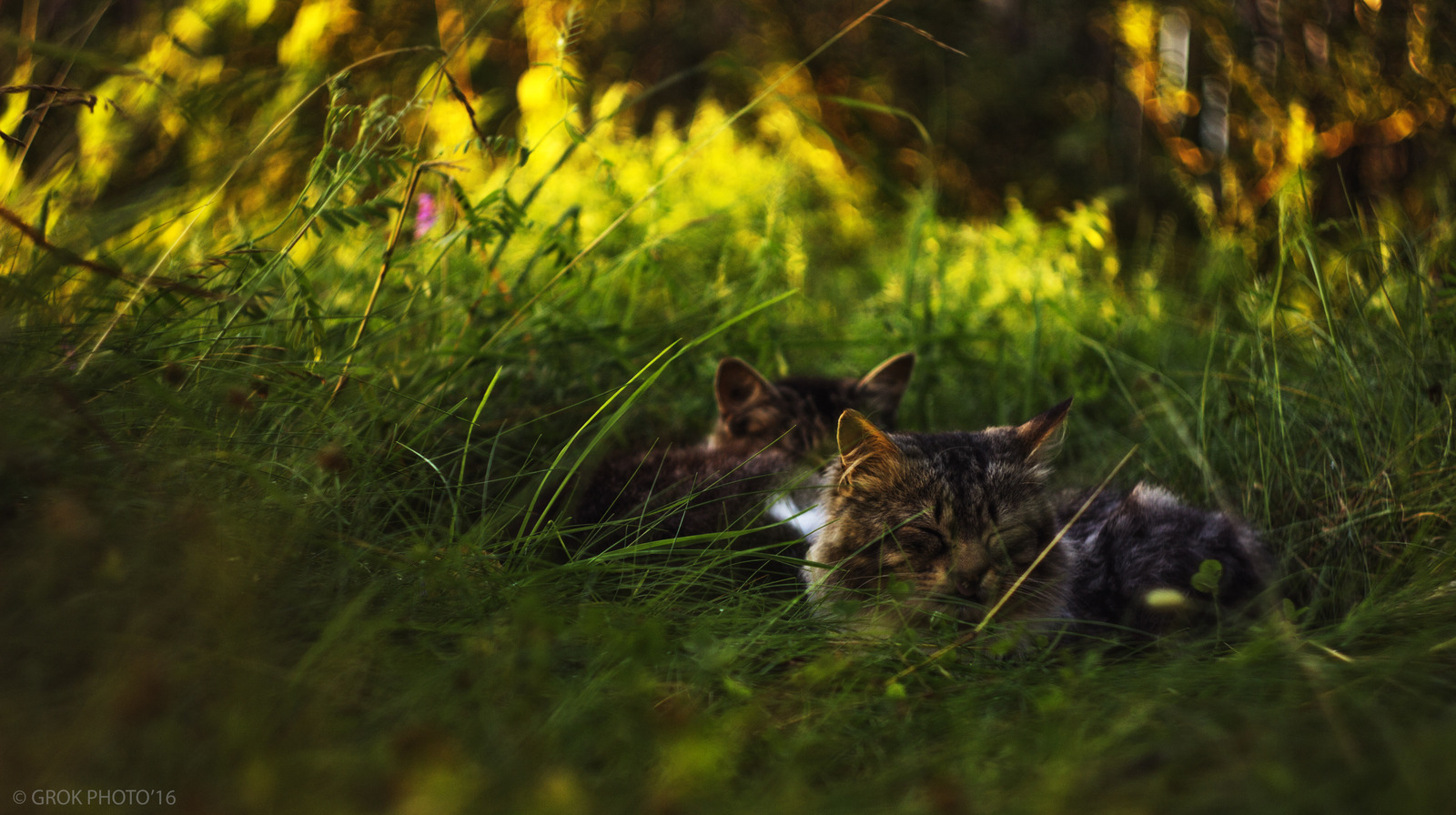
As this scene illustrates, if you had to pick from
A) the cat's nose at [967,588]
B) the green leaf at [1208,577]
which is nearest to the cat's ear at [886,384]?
the cat's nose at [967,588]

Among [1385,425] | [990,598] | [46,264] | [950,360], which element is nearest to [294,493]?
[46,264]

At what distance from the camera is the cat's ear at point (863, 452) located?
2.01 metres

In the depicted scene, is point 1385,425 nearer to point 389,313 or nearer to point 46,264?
point 389,313

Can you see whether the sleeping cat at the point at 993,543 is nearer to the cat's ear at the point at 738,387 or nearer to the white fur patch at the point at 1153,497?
the white fur patch at the point at 1153,497

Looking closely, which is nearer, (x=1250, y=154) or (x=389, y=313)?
(x=389, y=313)

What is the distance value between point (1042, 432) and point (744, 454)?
3.01 ft

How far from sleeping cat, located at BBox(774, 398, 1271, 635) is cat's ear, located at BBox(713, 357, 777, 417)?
55cm

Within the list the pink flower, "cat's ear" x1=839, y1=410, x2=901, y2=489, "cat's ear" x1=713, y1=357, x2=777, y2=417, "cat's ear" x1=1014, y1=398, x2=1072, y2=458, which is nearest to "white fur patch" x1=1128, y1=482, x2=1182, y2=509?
"cat's ear" x1=1014, y1=398, x2=1072, y2=458

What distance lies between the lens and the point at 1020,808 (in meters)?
1.03

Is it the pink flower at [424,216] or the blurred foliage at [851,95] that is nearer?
the blurred foliage at [851,95]

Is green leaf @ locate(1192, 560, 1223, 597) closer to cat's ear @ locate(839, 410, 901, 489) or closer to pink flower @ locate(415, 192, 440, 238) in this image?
cat's ear @ locate(839, 410, 901, 489)

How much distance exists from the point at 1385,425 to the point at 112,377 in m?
3.02

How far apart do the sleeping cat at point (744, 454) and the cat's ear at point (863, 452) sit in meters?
0.22

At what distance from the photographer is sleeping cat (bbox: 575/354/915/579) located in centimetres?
222
